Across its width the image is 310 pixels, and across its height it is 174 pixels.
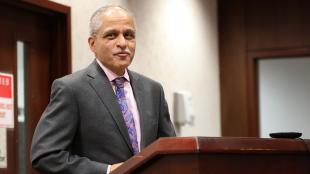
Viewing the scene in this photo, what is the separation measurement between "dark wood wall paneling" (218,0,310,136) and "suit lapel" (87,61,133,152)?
12.5 feet

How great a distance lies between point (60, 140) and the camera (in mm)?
1551

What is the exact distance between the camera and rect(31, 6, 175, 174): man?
1.54m

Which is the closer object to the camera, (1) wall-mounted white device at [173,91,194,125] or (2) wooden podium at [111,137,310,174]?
(2) wooden podium at [111,137,310,174]

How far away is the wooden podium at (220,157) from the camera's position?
1128 millimetres

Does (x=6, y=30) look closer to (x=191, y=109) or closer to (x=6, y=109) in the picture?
(x=6, y=109)

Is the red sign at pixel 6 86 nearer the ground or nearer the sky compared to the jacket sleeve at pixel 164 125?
nearer the sky

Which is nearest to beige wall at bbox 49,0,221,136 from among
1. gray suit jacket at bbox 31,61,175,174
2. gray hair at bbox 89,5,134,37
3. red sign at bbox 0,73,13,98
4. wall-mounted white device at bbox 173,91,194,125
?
wall-mounted white device at bbox 173,91,194,125

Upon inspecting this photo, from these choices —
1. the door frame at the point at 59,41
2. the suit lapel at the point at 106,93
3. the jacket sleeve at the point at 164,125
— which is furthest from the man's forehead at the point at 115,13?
the door frame at the point at 59,41

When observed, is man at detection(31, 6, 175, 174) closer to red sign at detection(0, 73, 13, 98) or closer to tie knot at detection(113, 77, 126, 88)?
tie knot at detection(113, 77, 126, 88)

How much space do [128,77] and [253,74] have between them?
3776 mm

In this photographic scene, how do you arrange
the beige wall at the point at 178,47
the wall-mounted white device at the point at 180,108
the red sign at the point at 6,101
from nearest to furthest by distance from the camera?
the red sign at the point at 6,101
the beige wall at the point at 178,47
the wall-mounted white device at the point at 180,108

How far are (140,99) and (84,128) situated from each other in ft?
0.70

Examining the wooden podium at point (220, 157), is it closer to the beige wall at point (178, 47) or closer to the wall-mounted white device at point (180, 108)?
the beige wall at point (178, 47)

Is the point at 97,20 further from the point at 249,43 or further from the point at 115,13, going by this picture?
the point at 249,43
